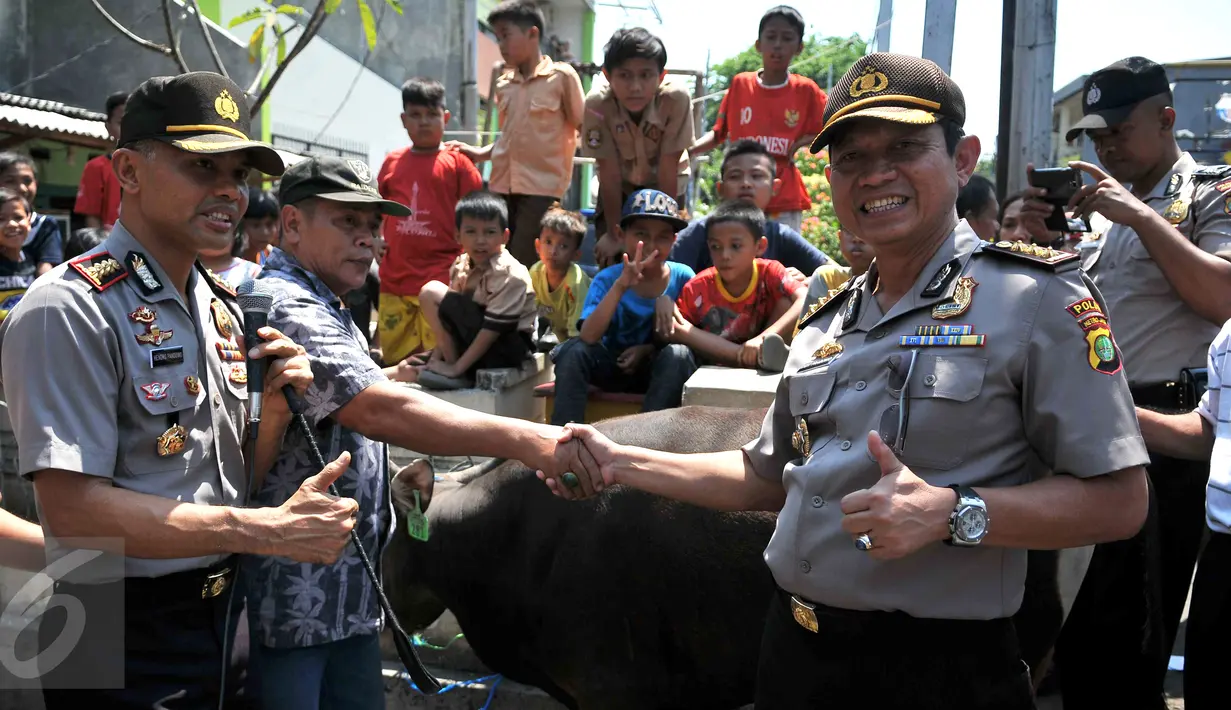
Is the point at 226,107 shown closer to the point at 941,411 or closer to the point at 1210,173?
the point at 941,411

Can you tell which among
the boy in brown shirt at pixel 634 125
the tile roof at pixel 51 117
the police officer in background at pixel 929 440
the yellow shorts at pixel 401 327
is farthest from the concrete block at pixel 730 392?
the tile roof at pixel 51 117

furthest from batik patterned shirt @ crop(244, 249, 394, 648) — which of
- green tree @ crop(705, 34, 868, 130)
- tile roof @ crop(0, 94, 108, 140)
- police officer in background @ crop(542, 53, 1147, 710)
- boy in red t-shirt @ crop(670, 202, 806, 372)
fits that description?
green tree @ crop(705, 34, 868, 130)

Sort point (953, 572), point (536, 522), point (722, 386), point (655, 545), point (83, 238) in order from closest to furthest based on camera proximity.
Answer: point (953, 572)
point (655, 545)
point (536, 522)
point (722, 386)
point (83, 238)

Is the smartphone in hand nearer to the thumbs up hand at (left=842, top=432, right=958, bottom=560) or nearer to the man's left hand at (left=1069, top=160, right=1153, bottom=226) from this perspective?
the man's left hand at (left=1069, top=160, right=1153, bottom=226)

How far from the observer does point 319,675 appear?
2662 mm

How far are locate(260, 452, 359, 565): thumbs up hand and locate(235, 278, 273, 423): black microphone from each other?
0.34m

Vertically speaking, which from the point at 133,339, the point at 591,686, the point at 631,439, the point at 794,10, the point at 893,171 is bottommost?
the point at 591,686

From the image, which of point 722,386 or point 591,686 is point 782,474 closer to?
point 591,686

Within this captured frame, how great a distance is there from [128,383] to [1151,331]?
3.24m

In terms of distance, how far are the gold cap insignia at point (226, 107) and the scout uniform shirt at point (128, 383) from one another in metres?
0.36

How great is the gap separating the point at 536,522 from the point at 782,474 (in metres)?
1.41

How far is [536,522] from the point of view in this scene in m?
3.58

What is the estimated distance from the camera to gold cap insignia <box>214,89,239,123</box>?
230cm

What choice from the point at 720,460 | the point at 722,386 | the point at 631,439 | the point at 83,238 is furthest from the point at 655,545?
the point at 83,238
